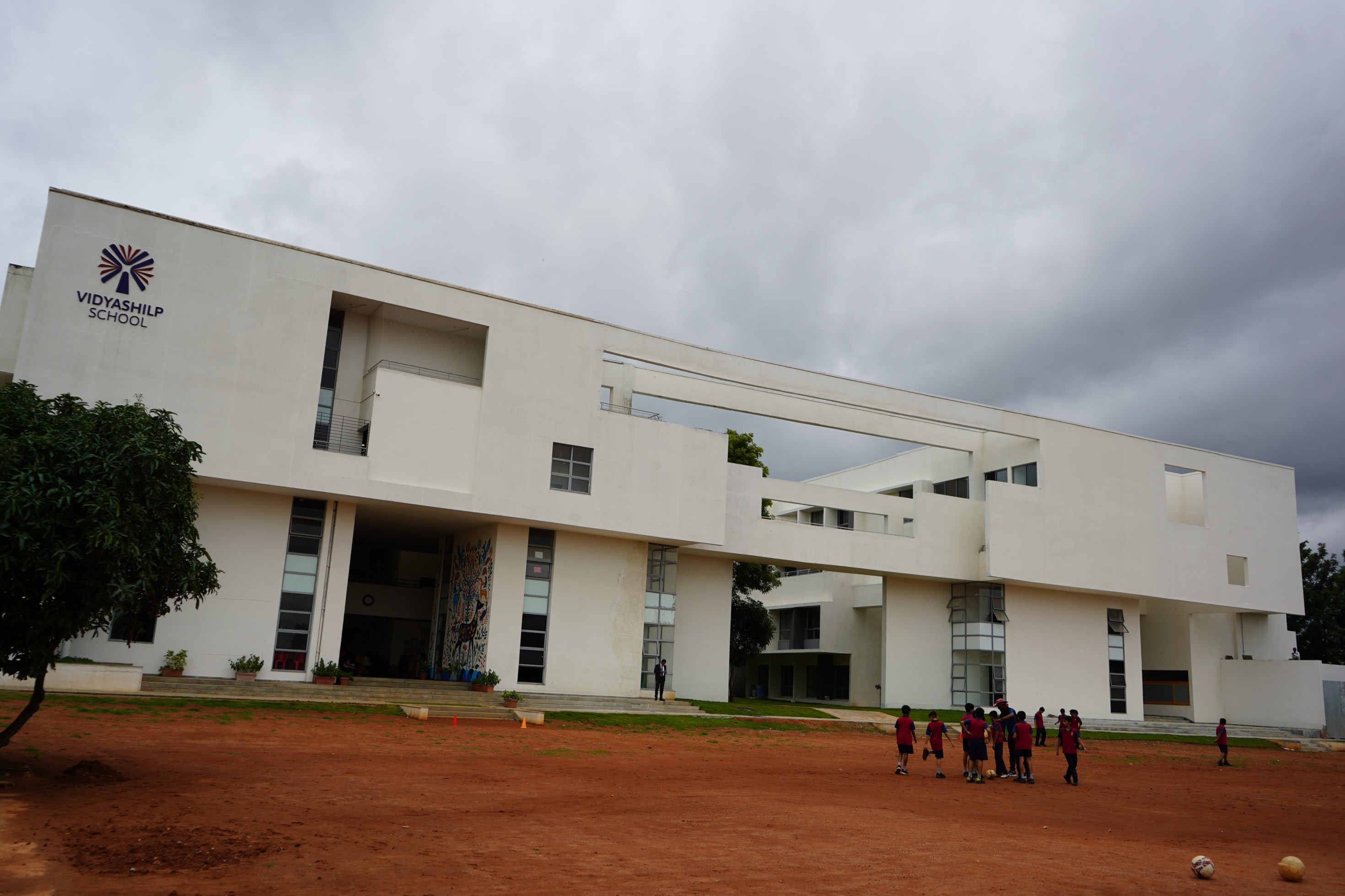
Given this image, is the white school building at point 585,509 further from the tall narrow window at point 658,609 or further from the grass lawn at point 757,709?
the grass lawn at point 757,709

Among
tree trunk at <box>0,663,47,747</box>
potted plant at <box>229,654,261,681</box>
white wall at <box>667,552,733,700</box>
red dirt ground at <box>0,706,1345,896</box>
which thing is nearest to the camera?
red dirt ground at <box>0,706,1345,896</box>

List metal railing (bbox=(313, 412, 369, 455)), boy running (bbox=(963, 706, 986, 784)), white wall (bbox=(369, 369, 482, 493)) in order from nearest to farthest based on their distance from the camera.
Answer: boy running (bbox=(963, 706, 986, 784)), white wall (bbox=(369, 369, 482, 493)), metal railing (bbox=(313, 412, 369, 455))

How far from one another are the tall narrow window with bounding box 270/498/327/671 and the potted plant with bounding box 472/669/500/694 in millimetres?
4472

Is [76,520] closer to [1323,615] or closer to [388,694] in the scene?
[388,694]

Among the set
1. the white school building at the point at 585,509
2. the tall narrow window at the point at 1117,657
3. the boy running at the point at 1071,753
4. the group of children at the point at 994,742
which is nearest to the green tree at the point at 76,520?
the white school building at the point at 585,509

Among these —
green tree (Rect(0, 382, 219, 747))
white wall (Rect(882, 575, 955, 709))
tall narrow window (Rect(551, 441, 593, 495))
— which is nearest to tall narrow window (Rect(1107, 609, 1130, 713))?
white wall (Rect(882, 575, 955, 709))

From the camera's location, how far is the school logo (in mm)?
22328

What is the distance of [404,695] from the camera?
2425 centimetres

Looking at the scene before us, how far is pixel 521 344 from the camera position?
27.0 meters

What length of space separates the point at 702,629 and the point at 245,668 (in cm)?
1451

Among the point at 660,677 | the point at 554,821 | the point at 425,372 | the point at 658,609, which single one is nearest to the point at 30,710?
the point at 554,821

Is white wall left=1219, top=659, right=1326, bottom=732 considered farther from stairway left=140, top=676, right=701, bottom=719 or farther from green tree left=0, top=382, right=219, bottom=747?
green tree left=0, top=382, right=219, bottom=747

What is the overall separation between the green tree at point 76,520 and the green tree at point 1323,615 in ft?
193

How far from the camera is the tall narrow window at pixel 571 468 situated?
88.9ft
